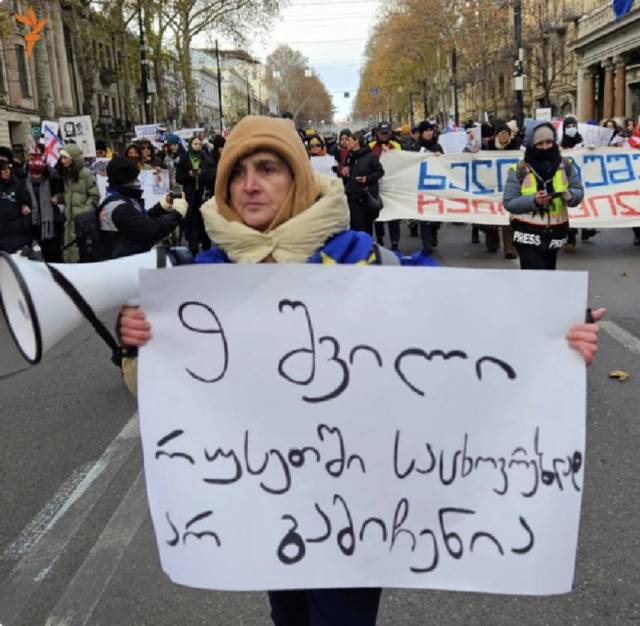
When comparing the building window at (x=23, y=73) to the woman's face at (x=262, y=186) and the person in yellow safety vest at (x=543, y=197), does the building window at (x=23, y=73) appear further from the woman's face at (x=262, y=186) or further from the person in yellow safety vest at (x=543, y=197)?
the woman's face at (x=262, y=186)

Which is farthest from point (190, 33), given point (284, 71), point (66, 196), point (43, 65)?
point (284, 71)

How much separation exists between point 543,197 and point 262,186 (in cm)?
388

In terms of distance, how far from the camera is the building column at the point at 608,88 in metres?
40.3

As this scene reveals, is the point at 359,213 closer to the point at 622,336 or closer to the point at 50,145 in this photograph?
the point at 622,336

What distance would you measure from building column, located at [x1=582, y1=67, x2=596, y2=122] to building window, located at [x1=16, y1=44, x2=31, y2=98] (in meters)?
35.3

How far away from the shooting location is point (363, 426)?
64.9 inches

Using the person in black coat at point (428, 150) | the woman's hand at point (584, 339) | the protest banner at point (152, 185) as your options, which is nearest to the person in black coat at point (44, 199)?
the protest banner at point (152, 185)

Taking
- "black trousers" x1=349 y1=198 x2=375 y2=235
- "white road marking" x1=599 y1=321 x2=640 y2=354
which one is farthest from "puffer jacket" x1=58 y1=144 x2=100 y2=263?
"white road marking" x1=599 y1=321 x2=640 y2=354

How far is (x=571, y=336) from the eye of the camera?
1.60m

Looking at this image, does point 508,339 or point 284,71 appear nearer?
point 508,339

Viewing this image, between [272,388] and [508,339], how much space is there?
57cm

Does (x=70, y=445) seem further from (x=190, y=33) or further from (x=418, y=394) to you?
(x=190, y=33)

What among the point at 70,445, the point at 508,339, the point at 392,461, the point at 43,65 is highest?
the point at 43,65

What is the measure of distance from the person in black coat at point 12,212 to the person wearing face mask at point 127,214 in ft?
10.1
